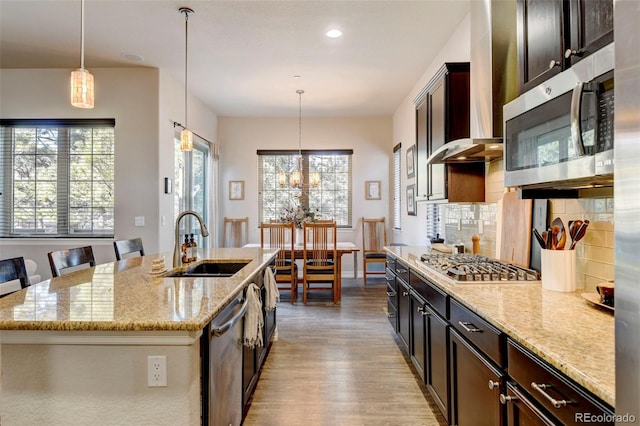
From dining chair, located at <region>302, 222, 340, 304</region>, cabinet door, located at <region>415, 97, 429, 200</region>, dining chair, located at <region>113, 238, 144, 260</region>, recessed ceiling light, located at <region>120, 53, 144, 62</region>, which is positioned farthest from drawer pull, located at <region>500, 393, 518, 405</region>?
recessed ceiling light, located at <region>120, 53, 144, 62</region>

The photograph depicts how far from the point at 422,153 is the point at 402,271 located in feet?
3.79

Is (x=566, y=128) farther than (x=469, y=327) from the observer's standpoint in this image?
No

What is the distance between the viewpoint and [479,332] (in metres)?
1.40

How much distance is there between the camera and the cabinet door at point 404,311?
2652mm

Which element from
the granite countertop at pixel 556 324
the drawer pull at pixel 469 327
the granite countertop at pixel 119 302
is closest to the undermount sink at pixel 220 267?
the granite countertop at pixel 119 302

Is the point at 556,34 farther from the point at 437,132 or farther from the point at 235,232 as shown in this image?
the point at 235,232

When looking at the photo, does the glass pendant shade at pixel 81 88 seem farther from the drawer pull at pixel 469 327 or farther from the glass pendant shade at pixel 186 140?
the drawer pull at pixel 469 327

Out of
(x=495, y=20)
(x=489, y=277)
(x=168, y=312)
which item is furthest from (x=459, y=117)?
(x=168, y=312)

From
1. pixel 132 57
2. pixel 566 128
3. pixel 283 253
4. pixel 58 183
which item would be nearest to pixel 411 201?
pixel 283 253

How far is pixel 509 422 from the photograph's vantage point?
1.18 m

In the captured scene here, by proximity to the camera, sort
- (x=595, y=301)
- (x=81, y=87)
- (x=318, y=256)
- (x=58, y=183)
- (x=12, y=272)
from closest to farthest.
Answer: (x=595, y=301) < (x=12, y=272) < (x=81, y=87) < (x=58, y=183) < (x=318, y=256)

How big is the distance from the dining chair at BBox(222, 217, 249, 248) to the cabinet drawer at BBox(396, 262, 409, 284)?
3983mm

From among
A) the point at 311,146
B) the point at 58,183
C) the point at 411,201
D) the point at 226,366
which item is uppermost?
the point at 311,146

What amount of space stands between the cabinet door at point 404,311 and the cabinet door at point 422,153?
883 millimetres
